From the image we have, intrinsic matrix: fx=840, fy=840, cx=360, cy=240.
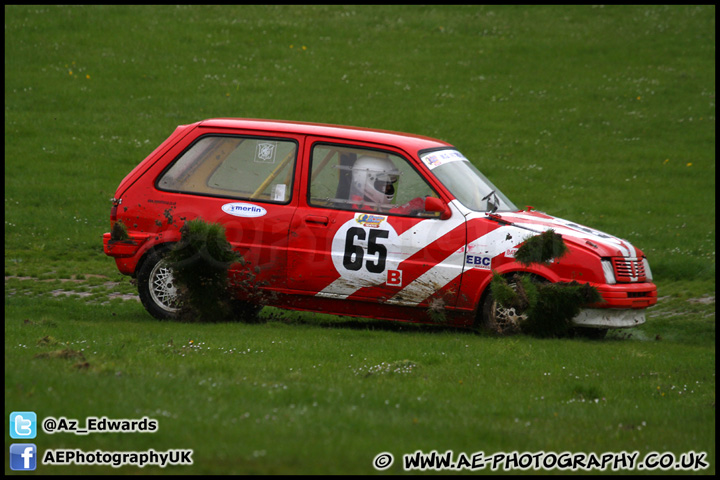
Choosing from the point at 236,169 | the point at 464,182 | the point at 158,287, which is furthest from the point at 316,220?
the point at 158,287

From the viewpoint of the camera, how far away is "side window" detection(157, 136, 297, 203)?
8.67 metres

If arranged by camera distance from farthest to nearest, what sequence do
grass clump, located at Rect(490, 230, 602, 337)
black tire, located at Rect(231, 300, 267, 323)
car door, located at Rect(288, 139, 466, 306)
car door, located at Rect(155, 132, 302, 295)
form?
black tire, located at Rect(231, 300, 267, 323)
car door, located at Rect(155, 132, 302, 295)
car door, located at Rect(288, 139, 466, 306)
grass clump, located at Rect(490, 230, 602, 337)

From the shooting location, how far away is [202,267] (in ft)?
27.9

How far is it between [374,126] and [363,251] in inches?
532

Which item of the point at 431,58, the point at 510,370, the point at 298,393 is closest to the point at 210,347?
the point at 298,393

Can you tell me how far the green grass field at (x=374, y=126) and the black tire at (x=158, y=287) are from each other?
0.94 feet

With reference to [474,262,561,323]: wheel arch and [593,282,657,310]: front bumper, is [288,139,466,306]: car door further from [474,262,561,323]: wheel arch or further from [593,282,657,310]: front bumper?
[593,282,657,310]: front bumper

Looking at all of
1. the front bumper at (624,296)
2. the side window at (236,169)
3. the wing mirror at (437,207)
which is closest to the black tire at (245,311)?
the side window at (236,169)

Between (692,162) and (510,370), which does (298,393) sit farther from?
(692,162)

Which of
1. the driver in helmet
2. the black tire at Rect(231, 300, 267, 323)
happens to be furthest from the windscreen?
the black tire at Rect(231, 300, 267, 323)

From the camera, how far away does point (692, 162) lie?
2000cm

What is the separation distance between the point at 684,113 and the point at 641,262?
54.5 ft

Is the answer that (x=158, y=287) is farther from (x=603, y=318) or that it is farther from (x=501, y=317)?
(x=603, y=318)

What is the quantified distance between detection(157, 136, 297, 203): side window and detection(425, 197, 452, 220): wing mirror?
4.75 ft
